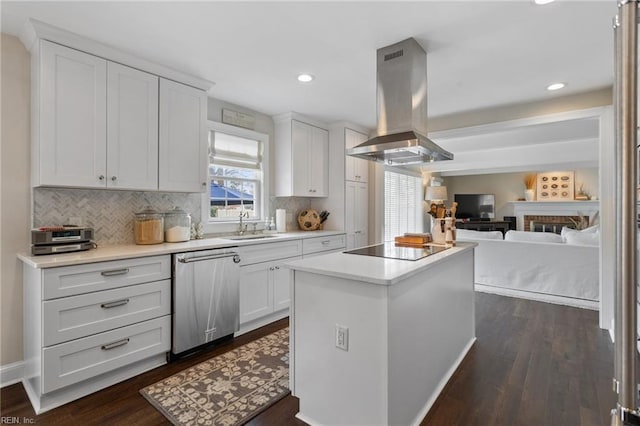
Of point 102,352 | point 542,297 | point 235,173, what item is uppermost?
point 235,173

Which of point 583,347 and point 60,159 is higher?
point 60,159

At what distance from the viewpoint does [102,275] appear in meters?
2.17

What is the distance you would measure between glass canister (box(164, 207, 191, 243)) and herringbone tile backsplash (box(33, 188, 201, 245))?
0.19 metres

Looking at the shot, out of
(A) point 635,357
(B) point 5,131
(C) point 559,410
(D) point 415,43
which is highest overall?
(D) point 415,43

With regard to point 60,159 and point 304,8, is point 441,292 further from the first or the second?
point 60,159

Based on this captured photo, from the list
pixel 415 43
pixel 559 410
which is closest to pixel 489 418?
pixel 559 410

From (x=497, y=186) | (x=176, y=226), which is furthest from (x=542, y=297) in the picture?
(x=497, y=186)

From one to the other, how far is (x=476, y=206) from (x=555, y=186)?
6.54 feet

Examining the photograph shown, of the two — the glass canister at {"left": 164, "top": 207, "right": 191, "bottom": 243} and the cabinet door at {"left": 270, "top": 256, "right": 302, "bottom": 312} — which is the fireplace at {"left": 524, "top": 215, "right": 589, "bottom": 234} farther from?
the glass canister at {"left": 164, "top": 207, "right": 191, "bottom": 243}

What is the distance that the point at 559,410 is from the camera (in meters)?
1.99

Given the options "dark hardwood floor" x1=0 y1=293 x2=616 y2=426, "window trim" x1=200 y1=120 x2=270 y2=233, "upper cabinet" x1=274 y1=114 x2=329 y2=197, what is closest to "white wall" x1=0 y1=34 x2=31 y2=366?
"dark hardwood floor" x1=0 y1=293 x2=616 y2=426

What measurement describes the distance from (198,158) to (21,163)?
1.26 m

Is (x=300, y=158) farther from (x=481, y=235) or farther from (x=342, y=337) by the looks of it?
(x=481, y=235)

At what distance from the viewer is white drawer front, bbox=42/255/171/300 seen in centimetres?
198
